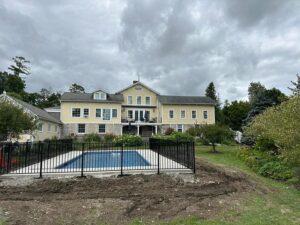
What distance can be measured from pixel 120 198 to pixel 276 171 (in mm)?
7179

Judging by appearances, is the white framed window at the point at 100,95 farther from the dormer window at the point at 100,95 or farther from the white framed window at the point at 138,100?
the white framed window at the point at 138,100

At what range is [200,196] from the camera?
24.5 feet

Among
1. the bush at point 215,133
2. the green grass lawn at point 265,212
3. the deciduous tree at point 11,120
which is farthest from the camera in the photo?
the bush at point 215,133

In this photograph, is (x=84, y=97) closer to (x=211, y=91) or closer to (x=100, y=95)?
Result: (x=100, y=95)

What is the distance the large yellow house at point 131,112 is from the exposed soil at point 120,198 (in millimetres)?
32277

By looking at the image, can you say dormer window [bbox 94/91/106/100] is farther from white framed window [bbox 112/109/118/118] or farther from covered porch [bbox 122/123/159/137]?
covered porch [bbox 122/123/159/137]

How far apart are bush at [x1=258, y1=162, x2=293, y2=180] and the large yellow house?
31.5 meters

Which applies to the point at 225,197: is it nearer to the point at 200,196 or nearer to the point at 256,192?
the point at 200,196

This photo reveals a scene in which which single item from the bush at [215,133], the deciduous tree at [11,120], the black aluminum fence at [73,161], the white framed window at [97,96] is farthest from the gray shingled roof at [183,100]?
the black aluminum fence at [73,161]

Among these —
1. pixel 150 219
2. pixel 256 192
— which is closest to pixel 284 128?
pixel 256 192

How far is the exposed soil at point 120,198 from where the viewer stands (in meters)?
5.88

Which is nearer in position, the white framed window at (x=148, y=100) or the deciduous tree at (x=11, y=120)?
the deciduous tree at (x=11, y=120)

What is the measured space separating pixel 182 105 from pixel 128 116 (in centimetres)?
918

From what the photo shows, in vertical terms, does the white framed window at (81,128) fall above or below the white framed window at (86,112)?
below
